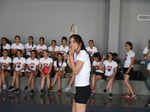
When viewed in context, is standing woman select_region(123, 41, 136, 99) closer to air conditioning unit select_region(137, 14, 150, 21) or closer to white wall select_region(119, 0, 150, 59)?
white wall select_region(119, 0, 150, 59)

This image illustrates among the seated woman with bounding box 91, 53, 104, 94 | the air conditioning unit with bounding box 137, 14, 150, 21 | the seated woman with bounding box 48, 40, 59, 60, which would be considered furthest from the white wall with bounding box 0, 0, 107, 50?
the seated woman with bounding box 91, 53, 104, 94

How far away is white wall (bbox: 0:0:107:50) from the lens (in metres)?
7.33

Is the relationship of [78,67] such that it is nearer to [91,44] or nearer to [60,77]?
[60,77]

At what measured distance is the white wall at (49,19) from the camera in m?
7.33

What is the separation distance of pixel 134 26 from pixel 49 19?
8.79 ft

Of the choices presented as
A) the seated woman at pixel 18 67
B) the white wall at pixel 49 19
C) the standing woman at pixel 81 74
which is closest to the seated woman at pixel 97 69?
the white wall at pixel 49 19

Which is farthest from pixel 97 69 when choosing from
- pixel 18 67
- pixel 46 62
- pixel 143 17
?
pixel 143 17

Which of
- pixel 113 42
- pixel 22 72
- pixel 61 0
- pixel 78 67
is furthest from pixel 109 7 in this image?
pixel 78 67

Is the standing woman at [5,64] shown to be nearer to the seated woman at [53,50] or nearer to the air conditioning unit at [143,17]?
the seated woman at [53,50]

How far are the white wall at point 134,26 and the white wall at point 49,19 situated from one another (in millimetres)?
668

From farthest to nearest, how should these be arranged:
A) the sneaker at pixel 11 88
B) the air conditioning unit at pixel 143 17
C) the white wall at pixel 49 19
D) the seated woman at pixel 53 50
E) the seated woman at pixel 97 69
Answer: the white wall at pixel 49 19
the air conditioning unit at pixel 143 17
the seated woman at pixel 53 50
the seated woman at pixel 97 69
the sneaker at pixel 11 88

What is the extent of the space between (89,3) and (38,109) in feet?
13.9

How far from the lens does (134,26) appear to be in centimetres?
718

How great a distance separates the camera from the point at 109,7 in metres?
6.77
